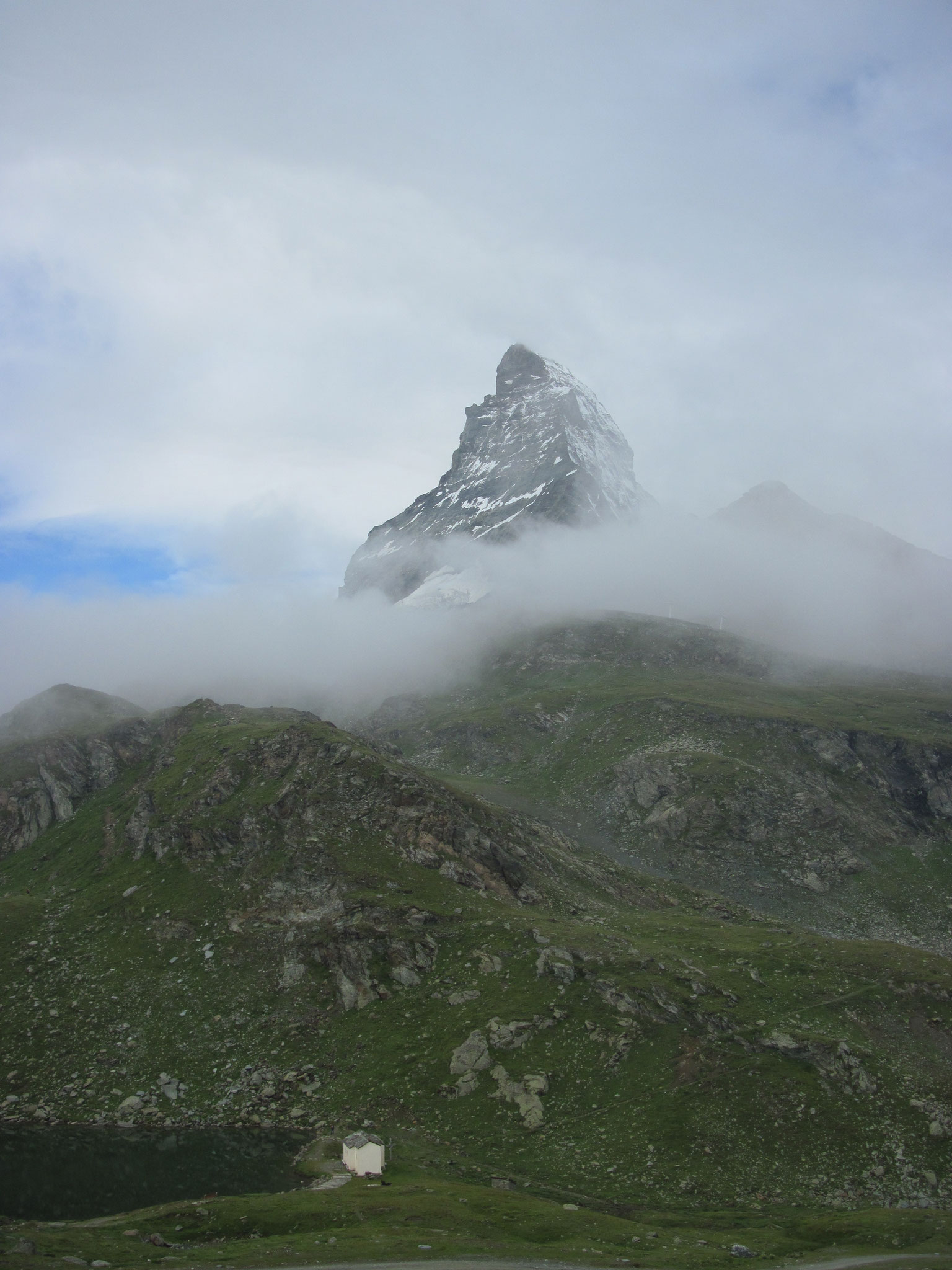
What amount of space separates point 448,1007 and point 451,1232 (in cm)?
3530

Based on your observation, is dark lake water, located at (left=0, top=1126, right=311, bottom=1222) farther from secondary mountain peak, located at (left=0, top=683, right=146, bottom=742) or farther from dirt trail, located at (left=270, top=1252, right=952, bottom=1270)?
secondary mountain peak, located at (left=0, top=683, right=146, bottom=742)

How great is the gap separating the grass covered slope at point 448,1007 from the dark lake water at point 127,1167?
3320 mm

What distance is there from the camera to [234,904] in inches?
4213

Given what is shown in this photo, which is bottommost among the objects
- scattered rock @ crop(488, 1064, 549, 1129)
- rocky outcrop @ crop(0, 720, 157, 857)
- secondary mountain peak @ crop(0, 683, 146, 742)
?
scattered rock @ crop(488, 1064, 549, 1129)

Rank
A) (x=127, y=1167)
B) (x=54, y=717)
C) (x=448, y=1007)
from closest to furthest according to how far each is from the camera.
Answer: (x=127, y=1167), (x=448, y=1007), (x=54, y=717)

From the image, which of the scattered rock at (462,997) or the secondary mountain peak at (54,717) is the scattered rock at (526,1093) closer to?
the scattered rock at (462,997)

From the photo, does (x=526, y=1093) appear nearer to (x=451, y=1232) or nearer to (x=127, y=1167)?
(x=451, y=1232)

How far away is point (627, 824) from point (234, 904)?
10602 centimetres

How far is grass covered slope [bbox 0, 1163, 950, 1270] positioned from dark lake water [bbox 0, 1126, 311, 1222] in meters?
5.13

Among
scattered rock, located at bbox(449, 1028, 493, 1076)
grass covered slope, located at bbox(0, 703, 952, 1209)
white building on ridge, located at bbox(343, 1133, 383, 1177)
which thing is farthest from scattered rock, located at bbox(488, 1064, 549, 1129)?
white building on ridge, located at bbox(343, 1133, 383, 1177)

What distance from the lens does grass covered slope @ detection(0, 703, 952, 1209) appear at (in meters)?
70.0

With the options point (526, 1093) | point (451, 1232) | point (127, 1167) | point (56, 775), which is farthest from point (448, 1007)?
point (56, 775)

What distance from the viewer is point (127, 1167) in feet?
221

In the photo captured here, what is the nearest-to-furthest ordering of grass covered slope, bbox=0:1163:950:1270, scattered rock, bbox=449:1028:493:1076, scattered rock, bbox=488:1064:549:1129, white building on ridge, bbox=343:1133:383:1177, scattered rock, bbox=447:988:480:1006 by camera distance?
1. grass covered slope, bbox=0:1163:950:1270
2. white building on ridge, bbox=343:1133:383:1177
3. scattered rock, bbox=488:1064:549:1129
4. scattered rock, bbox=449:1028:493:1076
5. scattered rock, bbox=447:988:480:1006
